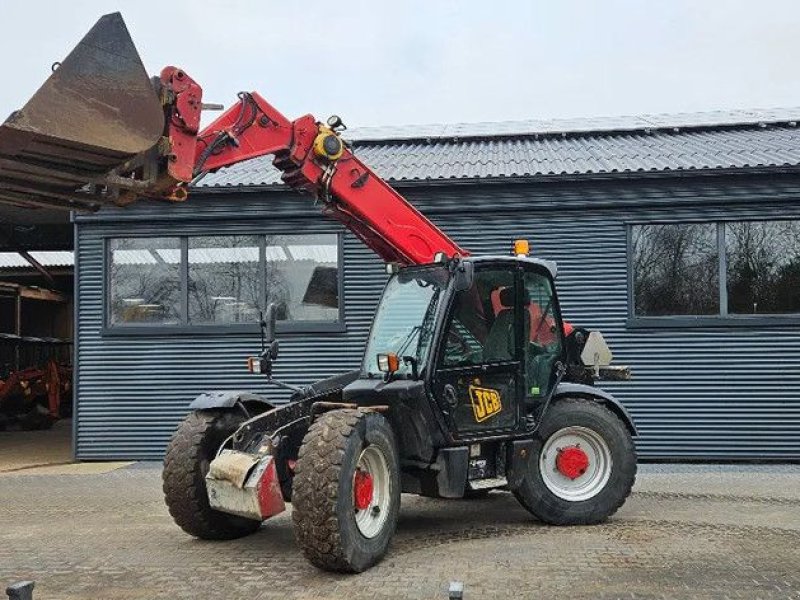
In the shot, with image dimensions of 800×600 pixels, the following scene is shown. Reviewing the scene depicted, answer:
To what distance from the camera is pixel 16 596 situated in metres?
4.08

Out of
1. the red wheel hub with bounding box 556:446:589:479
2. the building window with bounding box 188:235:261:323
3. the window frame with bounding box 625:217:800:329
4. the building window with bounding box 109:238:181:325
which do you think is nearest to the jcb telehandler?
the red wheel hub with bounding box 556:446:589:479

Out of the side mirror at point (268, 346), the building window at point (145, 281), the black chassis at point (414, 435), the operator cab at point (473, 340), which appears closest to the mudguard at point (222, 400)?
the black chassis at point (414, 435)

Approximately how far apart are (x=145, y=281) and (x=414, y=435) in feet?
22.3

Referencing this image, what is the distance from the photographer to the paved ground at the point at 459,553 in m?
5.74

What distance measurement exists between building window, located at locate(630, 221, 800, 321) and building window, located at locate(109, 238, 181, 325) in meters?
6.53

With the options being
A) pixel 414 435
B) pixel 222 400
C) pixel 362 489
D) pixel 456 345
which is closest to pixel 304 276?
pixel 222 400

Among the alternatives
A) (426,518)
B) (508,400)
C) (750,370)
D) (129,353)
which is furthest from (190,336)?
(750,370)

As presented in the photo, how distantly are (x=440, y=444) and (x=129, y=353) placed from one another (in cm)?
676

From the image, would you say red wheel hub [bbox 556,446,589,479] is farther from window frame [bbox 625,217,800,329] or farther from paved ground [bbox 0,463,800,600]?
window frame [bbox 625,217,800,329]

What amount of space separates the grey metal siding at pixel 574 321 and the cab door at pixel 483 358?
15.0 ft

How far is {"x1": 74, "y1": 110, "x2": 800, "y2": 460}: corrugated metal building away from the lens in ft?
37.7

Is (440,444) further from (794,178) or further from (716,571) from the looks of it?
(794,178)

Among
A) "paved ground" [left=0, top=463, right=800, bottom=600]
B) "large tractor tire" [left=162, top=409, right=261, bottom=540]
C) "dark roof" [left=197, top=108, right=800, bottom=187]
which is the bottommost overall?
"paved ground" [left=0, top=463, right=800, bottom=600]

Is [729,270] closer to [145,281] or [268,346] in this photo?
[268,346]
